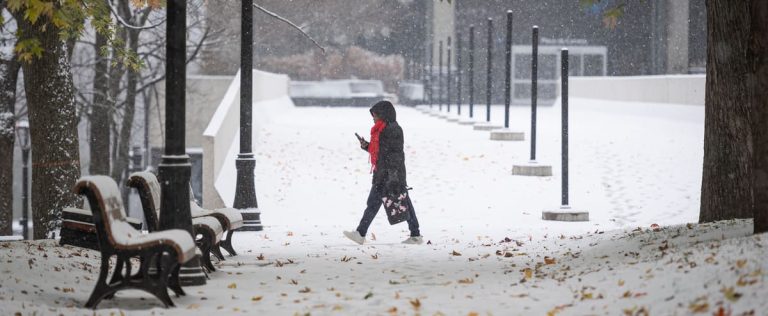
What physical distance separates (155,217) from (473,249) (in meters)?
4.09

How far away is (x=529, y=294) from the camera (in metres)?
8.29

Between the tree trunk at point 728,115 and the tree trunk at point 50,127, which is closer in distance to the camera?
the tree trunk at point 728,115

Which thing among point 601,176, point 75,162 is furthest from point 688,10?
point 75,162

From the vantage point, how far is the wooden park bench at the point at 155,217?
948 cm

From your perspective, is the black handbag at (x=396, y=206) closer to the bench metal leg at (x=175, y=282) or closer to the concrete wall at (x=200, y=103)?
the bench metal leg at (x=175, y=282)

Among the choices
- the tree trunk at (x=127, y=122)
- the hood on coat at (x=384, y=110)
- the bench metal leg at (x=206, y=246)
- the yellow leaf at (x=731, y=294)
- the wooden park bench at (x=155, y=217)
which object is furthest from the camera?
the tree trunk at (x=127, y=122)

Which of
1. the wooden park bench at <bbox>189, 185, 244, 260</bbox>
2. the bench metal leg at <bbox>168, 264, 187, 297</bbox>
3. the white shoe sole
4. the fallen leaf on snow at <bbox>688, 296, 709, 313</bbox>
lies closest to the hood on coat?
the white shoe sole

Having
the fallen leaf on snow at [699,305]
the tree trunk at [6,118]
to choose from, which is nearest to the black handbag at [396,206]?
the fallen leaf on snow at [699,305]

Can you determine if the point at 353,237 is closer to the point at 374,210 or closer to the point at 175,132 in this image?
the point at 374,210

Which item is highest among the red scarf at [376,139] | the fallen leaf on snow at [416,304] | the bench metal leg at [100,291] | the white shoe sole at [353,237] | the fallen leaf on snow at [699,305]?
the red scarf at [376,139]

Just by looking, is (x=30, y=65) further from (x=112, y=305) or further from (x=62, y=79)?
(x=112, y=305)

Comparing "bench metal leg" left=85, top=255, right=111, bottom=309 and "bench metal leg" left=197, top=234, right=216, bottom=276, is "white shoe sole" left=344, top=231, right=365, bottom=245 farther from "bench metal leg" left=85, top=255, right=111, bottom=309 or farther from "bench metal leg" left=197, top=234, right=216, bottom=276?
"bench metal leg" left=85, top=255, right=111, bottom=309

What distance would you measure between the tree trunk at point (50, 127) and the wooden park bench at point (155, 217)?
14.6ft

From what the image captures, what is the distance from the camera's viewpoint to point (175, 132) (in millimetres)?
8656
